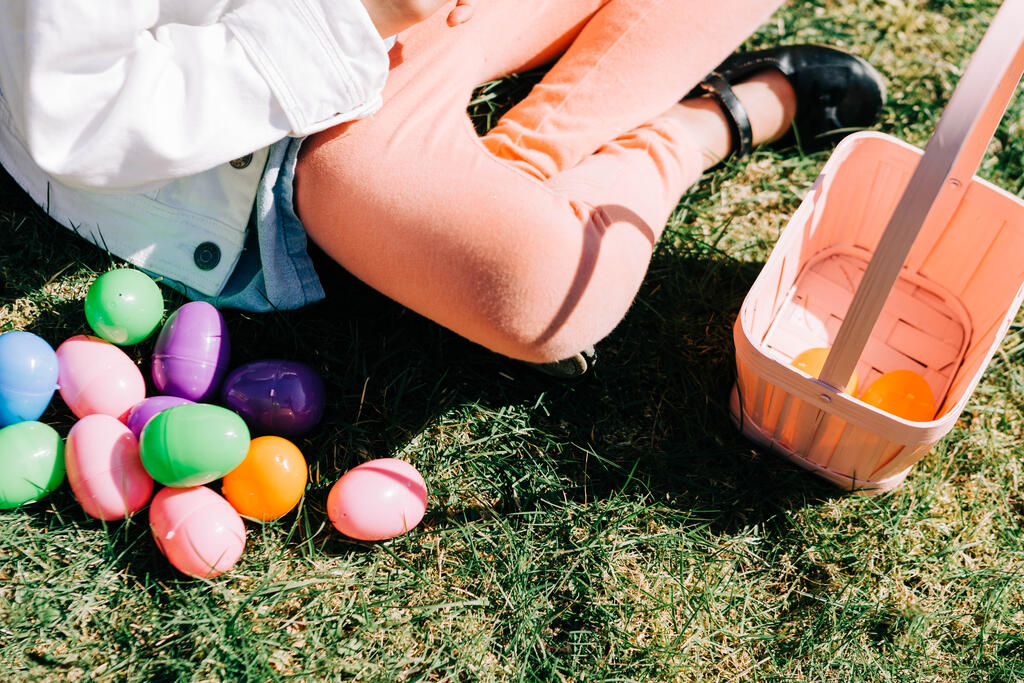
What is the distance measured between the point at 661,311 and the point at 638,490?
413 millimetres

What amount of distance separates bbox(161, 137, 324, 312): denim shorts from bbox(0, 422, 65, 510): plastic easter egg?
36cm

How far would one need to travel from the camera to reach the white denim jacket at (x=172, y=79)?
1.15 meters

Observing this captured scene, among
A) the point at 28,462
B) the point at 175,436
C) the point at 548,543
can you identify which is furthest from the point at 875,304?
the point at 28,462

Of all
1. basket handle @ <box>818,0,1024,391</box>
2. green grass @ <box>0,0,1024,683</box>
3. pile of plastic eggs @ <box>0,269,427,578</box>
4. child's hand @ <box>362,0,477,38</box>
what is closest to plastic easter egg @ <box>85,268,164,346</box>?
pile of plastic eggs @ <box>0,269,427,578</box>

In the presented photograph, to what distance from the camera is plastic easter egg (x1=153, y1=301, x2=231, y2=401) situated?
4.64 feet

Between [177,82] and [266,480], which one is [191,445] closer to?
[266,480]

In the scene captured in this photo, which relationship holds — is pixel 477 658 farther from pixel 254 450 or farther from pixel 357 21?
pixel 357 21

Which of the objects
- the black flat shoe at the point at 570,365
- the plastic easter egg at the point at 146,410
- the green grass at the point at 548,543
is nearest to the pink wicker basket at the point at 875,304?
the green grass at the point at 548,543

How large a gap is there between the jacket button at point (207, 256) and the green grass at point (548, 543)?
0.14 metres

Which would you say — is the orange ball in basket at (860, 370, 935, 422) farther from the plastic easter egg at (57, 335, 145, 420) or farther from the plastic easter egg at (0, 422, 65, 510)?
the plastic easter egg at (0, 422, 65, 510)

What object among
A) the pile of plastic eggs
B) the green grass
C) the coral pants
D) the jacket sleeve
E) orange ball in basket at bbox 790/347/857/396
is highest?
the jacket sleeve

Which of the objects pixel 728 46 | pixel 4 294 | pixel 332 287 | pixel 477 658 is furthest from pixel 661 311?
pixel 4 294

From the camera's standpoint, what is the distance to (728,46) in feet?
5.69

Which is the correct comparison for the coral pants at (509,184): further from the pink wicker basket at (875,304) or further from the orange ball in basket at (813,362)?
the orange ball in basket at (813,362)
